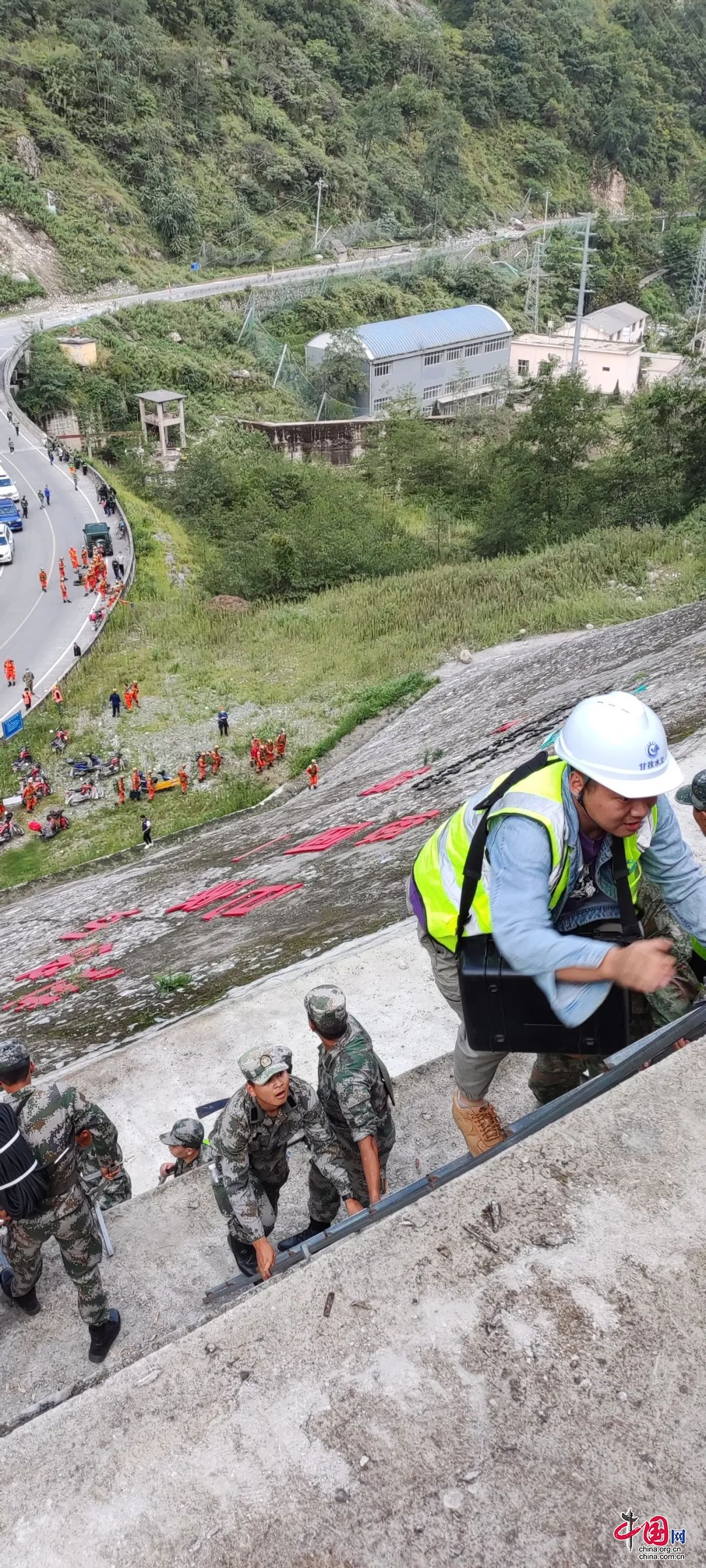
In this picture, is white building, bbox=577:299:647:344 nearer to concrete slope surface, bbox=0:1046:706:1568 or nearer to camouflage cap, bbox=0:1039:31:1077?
camouflage cap, bbox=0:1039:31:1077

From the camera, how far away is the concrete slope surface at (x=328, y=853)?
27.6 feet

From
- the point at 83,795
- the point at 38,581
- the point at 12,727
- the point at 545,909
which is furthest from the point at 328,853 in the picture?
the point at 38,581

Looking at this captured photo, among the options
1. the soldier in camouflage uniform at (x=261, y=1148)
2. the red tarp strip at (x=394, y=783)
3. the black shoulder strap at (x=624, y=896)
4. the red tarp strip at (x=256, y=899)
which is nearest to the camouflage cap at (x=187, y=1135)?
the soldier in camouflage uniform at (x=261, y=1148)

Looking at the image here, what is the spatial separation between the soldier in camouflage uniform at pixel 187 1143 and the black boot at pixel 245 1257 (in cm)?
93

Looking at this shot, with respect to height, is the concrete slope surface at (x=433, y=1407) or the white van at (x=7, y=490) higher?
the concrete slope surface at (x=433, y=1407)

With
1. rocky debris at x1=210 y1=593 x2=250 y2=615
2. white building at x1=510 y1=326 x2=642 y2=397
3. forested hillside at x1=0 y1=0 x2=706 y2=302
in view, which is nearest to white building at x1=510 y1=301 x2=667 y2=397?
white building at x1=510 y1=326 x2=642 y2=397

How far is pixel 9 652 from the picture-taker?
2564 centimetres

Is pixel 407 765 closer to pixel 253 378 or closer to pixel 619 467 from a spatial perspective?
pixel 619 467

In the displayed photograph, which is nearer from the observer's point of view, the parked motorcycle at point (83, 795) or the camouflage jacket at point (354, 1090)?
the camouflage jacket at point (354, 1090)

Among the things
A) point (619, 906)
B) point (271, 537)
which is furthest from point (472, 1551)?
point (271, 537)

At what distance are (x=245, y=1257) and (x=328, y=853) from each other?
7620 millimetres

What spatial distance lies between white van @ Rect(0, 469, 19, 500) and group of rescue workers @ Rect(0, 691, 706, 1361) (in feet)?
108

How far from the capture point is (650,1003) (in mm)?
3996

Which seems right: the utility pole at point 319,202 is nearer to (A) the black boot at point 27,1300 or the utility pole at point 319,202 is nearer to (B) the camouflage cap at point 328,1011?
(B) the camouflage cap at point 328,1011
